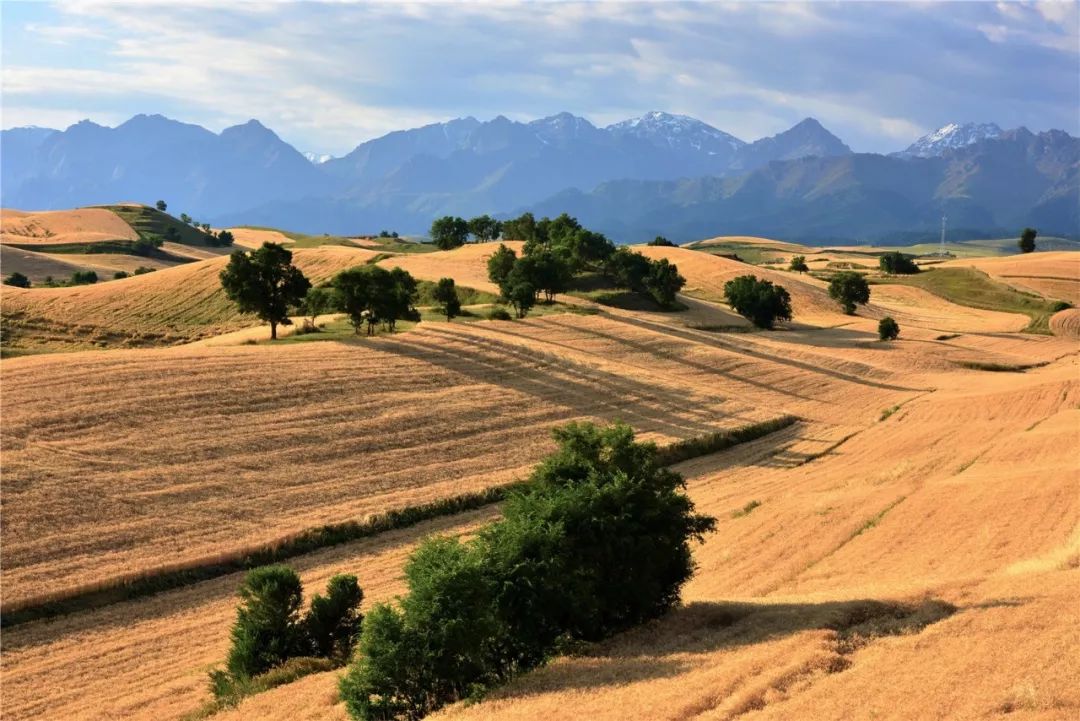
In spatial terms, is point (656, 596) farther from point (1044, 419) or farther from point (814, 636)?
point (1044, 419)

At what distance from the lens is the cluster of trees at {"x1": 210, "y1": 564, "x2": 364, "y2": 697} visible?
2428 cm

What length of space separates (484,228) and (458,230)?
10488 millimetres

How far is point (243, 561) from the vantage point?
109 ft

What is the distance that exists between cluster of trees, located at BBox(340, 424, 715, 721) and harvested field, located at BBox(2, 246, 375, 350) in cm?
6586

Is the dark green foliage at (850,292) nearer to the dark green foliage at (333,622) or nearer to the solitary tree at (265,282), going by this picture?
the solitary tree at (265,282)

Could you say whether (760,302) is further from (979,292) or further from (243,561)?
(243,561)

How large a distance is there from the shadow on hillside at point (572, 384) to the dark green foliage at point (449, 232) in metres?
94.6

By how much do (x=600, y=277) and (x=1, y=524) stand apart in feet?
304

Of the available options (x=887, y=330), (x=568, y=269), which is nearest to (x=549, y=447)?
(x=568, y=269)

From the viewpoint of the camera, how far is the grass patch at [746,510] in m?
39.5

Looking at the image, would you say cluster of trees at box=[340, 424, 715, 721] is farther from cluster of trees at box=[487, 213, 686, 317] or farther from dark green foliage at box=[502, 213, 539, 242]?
dark green foliage at box=[502, 213, 539, 242]

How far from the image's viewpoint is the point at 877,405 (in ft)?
225

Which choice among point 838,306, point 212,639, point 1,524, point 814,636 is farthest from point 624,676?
point 838,306

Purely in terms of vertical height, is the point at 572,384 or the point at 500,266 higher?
the point at 500,266
